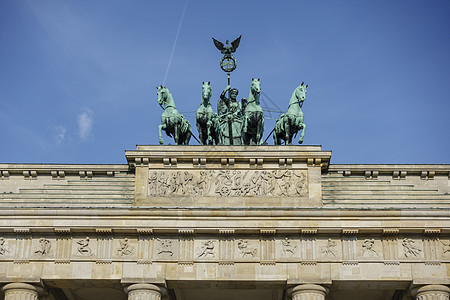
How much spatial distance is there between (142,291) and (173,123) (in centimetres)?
737

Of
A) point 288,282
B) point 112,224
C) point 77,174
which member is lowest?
point 288,282

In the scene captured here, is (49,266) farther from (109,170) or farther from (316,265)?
(316,265)

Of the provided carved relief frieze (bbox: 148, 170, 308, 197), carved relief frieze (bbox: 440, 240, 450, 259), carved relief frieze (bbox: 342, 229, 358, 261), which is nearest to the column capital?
carved relief frieze (bbox: 342, 229, 358, 261)

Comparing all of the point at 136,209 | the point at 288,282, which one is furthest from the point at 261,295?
the point at 136,209

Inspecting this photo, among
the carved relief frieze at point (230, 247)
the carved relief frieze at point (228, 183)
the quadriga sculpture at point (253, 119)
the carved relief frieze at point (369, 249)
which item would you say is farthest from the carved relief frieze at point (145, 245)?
the carved relief frieze at point (369, 249)

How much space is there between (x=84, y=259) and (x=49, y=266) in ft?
4.11

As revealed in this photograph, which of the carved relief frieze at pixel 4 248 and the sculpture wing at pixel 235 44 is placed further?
the sculpture wing at pixel 235 44

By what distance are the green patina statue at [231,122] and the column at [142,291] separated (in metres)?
7.52

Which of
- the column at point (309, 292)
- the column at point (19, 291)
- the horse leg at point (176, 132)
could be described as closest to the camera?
the column at point (309, 292)

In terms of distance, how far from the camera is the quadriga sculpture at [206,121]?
118 feet

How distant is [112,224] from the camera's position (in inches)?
1280

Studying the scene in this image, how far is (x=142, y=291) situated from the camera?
31750 millimetres

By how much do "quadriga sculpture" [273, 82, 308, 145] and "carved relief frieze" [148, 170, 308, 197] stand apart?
2026 millimetres

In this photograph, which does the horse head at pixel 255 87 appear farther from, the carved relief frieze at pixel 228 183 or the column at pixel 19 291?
the column at pixel 19 291
